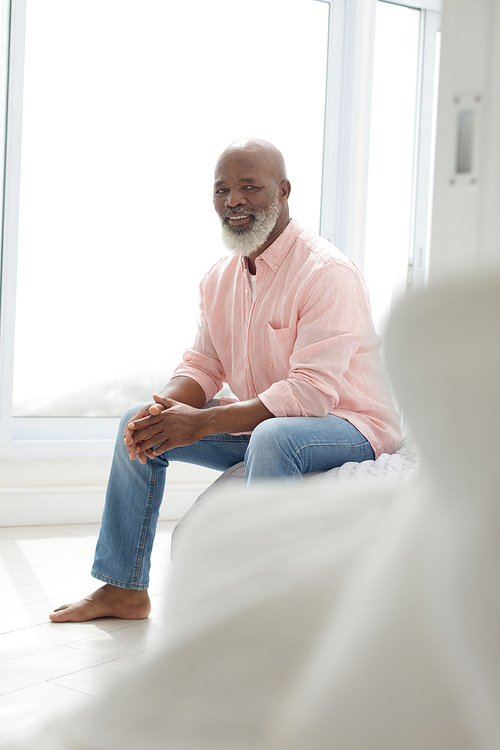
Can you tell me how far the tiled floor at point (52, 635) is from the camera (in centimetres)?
127

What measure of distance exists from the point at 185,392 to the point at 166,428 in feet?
0.84

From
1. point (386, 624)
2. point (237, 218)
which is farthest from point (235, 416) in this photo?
point (386, 624)

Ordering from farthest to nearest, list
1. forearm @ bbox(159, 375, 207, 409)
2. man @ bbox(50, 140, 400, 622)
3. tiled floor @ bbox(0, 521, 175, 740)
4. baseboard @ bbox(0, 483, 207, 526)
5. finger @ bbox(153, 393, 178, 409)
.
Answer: baseboard @ bbox(0, 483, 207, 526), forearm @ bbox(159, 375, 207, 409), finger @ bbox(153, 393, 178, 409), man @ bbox(50, 140, 400, 622), tiled floor @ bbox(0, 521, 175, 740)

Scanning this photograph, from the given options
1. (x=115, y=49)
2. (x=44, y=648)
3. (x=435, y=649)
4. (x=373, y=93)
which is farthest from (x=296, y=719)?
(x=373, y=93)

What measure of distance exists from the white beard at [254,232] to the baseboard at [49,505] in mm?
1413

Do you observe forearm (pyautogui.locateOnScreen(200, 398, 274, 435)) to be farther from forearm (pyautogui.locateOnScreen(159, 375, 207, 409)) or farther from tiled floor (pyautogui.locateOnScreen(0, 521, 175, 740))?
tiled floor (pyautogui.locateOnScreen(0, 521, 175, 740))

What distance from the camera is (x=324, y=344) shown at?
1636 mm

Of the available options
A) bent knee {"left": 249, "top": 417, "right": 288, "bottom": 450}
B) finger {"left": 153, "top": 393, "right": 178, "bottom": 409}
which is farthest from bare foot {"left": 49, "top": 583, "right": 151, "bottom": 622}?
bent knee {"left": 249, "top": 417, "right": 288, "bottom": 450}

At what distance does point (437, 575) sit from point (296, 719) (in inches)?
4.7

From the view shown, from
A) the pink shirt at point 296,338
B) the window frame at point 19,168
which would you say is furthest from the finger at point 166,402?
the window frame at point 19,168

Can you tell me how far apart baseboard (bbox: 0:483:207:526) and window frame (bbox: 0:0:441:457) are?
15 centimetres

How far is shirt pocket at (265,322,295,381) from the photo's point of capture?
1.75m

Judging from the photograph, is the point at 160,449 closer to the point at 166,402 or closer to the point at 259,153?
the point at 166,402

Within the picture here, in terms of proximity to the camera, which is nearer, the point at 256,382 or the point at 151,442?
the point at 151,442
